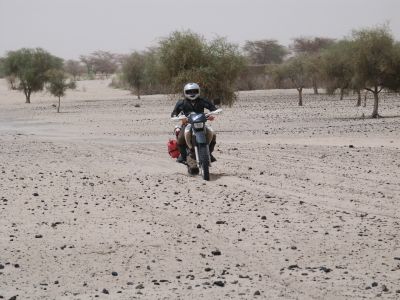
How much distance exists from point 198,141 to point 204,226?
14.8ft

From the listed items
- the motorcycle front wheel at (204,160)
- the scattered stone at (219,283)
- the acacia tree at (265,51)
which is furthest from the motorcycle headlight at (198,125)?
the acacia tree at (265,51)

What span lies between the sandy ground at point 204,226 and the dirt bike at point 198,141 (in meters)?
0.35

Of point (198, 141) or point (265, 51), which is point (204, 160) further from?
point (265, 51)

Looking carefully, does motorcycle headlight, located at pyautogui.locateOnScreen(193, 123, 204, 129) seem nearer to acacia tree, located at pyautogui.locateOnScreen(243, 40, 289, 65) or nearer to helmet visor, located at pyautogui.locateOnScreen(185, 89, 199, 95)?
helmet visor, located at pyautogui.locateOnScreen(185, 89, 199, 95)

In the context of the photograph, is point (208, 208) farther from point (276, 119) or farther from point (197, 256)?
point (276, 119)

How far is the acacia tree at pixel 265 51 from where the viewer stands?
383 ft

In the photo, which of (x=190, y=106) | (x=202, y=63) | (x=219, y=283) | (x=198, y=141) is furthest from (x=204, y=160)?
(x=202, y=63)

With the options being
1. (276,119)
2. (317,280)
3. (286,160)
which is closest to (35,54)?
(276,119)

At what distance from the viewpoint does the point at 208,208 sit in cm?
1101

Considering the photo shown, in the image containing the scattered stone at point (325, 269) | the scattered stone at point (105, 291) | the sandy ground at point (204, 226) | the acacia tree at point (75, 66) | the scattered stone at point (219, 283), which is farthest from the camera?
the acacia tree at point (75, 66)

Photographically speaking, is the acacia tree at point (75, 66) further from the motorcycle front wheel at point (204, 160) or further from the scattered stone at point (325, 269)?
the scattered stone at point (325, 269)

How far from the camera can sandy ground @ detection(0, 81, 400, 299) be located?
7.07m

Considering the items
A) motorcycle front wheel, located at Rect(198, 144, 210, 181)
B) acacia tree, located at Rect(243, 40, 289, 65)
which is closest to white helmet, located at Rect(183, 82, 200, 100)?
motorcycle front wheel, located at Rect(198, 144, 210, 181)

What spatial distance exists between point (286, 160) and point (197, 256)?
9.59 meters
